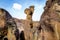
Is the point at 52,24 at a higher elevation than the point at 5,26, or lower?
higher

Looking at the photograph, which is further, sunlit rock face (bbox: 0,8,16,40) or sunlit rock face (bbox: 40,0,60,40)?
sunlit rock face (bbox: 0,8,16,40)

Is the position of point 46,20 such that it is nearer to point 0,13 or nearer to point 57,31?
point 57,31

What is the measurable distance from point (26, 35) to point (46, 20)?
1623 centimetres

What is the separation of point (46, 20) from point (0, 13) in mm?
13882

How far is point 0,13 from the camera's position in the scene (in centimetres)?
2052

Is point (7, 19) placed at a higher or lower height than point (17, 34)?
higher

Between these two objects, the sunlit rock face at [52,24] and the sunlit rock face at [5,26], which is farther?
the sunlit rock face at [5,26]

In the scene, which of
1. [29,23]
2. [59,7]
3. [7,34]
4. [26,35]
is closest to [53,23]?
[59,7]

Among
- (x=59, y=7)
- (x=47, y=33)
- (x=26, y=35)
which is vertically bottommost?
(x=26, y=35)

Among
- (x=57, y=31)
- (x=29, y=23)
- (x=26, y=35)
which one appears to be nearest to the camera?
(x=57, y=31)

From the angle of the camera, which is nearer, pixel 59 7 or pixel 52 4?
pixel 59 7

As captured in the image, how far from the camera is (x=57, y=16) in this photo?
22.6ft

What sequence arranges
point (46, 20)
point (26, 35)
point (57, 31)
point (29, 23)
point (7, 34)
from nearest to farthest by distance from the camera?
point (57, 31)
point (46, 20)
point (7, 34)
point (26, 35)
point (29, 23)

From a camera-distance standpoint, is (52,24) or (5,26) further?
(5,26)
